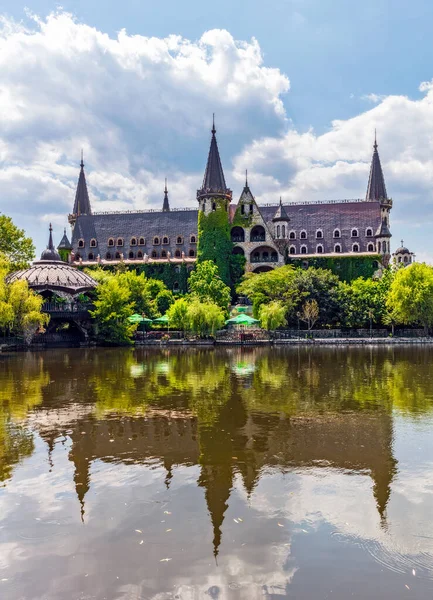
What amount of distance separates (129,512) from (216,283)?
54170mm

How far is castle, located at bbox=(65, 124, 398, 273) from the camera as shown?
7531 centimetres

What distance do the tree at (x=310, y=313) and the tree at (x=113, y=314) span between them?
1816cm

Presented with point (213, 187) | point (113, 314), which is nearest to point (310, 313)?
point (113, 314)

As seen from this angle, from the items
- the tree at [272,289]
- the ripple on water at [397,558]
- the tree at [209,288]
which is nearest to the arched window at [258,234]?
the tree at [209,288]

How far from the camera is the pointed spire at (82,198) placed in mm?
87625

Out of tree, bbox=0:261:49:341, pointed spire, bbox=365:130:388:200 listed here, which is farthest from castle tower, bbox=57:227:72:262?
pointed spire, bbox=365:130:388:200

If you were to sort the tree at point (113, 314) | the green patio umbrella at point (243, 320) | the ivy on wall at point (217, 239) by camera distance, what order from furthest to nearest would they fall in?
the ivy on wall at point (217, 239), the green patio umbrella at point (243, 320), the tree at point (113, 314)

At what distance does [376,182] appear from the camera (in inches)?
3278

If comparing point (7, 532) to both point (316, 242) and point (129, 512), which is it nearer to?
point (129, 512)

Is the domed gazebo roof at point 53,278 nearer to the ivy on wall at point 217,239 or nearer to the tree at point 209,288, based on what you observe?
the tree at point 209,288

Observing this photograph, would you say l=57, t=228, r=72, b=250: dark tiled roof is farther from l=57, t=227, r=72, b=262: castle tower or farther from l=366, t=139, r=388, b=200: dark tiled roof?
l=366, t=139, r=388, b=200: dark tiled roof

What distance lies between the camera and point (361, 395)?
23.2m

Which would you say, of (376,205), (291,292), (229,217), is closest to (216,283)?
(291,292)

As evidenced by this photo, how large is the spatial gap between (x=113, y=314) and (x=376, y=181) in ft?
163
